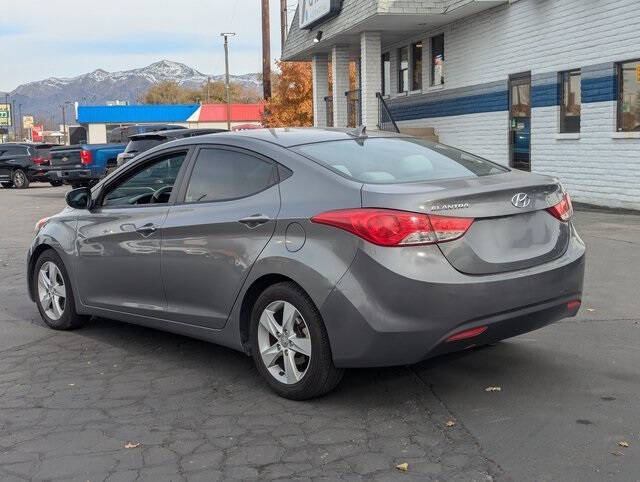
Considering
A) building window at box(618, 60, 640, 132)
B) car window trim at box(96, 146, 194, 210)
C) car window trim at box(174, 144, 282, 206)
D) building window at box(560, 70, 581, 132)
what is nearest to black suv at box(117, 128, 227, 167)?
building window at box(560, 70, 581, 132)

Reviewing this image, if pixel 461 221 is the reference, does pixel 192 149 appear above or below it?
above

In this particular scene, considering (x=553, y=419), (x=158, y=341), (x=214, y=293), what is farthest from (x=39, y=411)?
(x=553, y=419)

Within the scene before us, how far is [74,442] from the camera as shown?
14.1ft

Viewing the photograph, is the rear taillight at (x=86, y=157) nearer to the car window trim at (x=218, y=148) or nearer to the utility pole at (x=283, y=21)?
the utility pole at (x=283, y=21)

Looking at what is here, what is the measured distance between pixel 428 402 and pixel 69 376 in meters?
2.51

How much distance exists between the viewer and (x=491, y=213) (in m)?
4.50

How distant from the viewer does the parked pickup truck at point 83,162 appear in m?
23.0

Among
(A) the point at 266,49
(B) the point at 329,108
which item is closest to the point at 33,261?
(B) the point at 329,108

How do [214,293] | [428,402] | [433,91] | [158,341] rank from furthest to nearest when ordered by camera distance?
[433,91] < [158,341] < [214,293] < [428,402]

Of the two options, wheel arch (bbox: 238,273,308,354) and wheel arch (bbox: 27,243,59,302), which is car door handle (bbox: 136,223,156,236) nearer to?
wheel arch (bbox: 238,273,308,354)

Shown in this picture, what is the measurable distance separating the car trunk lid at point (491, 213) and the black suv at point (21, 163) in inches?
1164

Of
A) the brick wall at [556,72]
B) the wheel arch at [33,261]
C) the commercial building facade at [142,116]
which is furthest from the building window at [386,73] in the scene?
the commercial building facade at [142,116]

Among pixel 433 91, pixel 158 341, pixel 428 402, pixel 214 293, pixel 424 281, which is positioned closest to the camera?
pixel 424 281

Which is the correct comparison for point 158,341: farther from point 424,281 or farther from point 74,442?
point 424,281
